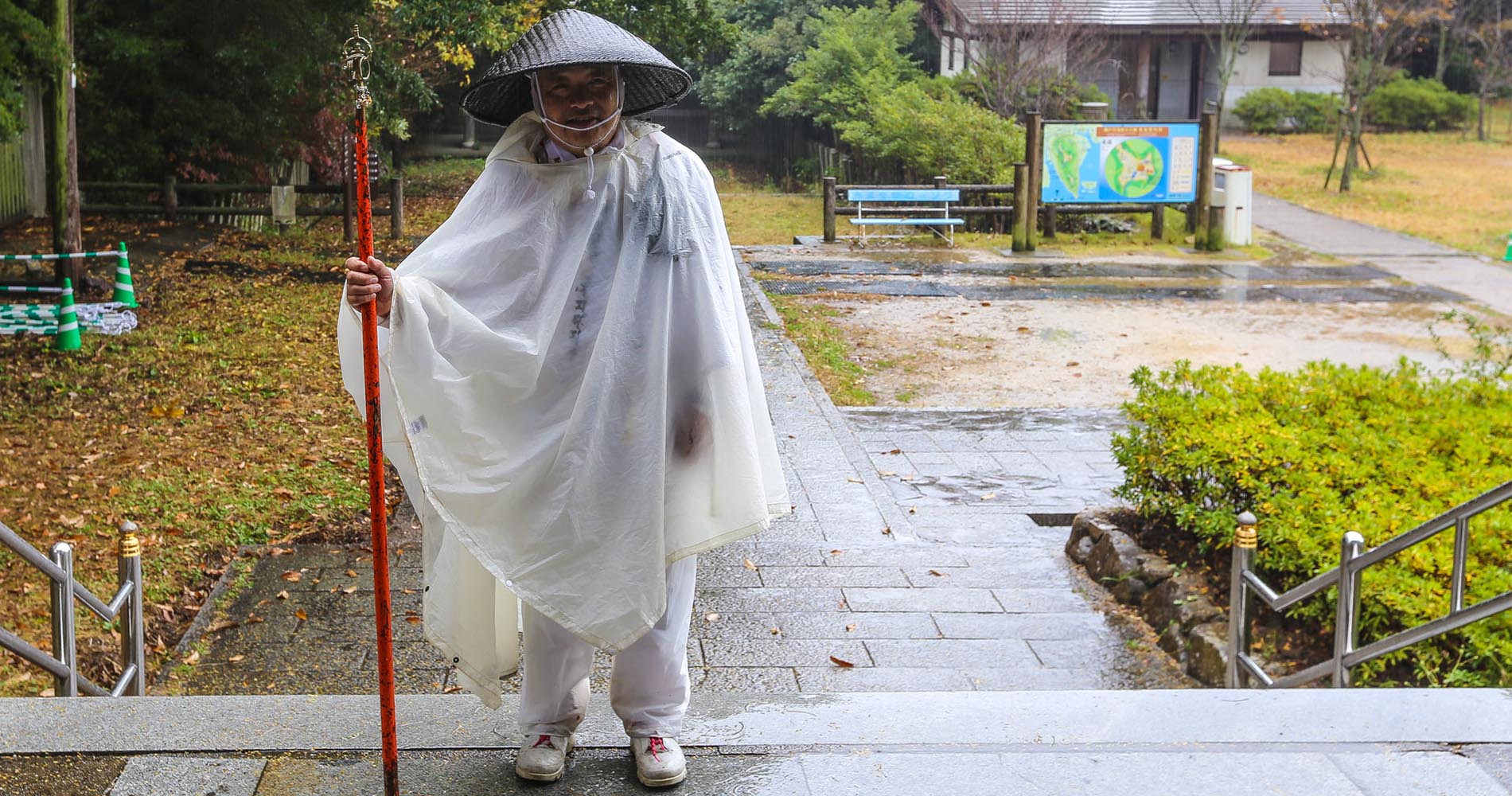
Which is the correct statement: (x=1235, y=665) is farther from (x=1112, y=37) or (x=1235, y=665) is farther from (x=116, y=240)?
(x=1112, y=37)

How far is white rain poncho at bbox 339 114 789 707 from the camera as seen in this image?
11.1 ft

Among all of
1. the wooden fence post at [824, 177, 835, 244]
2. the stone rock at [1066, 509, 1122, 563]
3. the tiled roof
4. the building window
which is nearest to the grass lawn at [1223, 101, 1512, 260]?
the building window

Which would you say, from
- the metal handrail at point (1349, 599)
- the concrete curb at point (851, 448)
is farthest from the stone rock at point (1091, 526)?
the metal handrail at point (1349, 599)

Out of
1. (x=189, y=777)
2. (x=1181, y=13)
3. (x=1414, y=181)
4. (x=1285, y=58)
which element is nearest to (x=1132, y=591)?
(x=189, y=777)

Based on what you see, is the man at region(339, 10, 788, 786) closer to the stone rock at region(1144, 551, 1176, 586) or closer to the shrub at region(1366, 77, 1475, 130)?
the stone rock at region(1144, 551, 1176, 586)

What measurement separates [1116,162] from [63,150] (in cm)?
1339

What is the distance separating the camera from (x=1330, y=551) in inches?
220

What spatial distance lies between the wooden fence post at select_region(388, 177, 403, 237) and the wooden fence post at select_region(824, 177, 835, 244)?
5.75 metres

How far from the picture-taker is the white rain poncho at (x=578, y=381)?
3.38m

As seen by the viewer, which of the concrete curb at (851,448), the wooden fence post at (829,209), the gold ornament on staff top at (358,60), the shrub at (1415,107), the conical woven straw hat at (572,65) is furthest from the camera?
the shrub at (1415,107)

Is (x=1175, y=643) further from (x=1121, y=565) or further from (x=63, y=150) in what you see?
(x=63, y=150)

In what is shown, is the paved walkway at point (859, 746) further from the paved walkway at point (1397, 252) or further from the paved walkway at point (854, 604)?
the paved walkway at point (1397, 252)

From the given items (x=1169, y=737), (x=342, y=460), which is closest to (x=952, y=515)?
(x=342, y=460)

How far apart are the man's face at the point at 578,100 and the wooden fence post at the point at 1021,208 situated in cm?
1665
